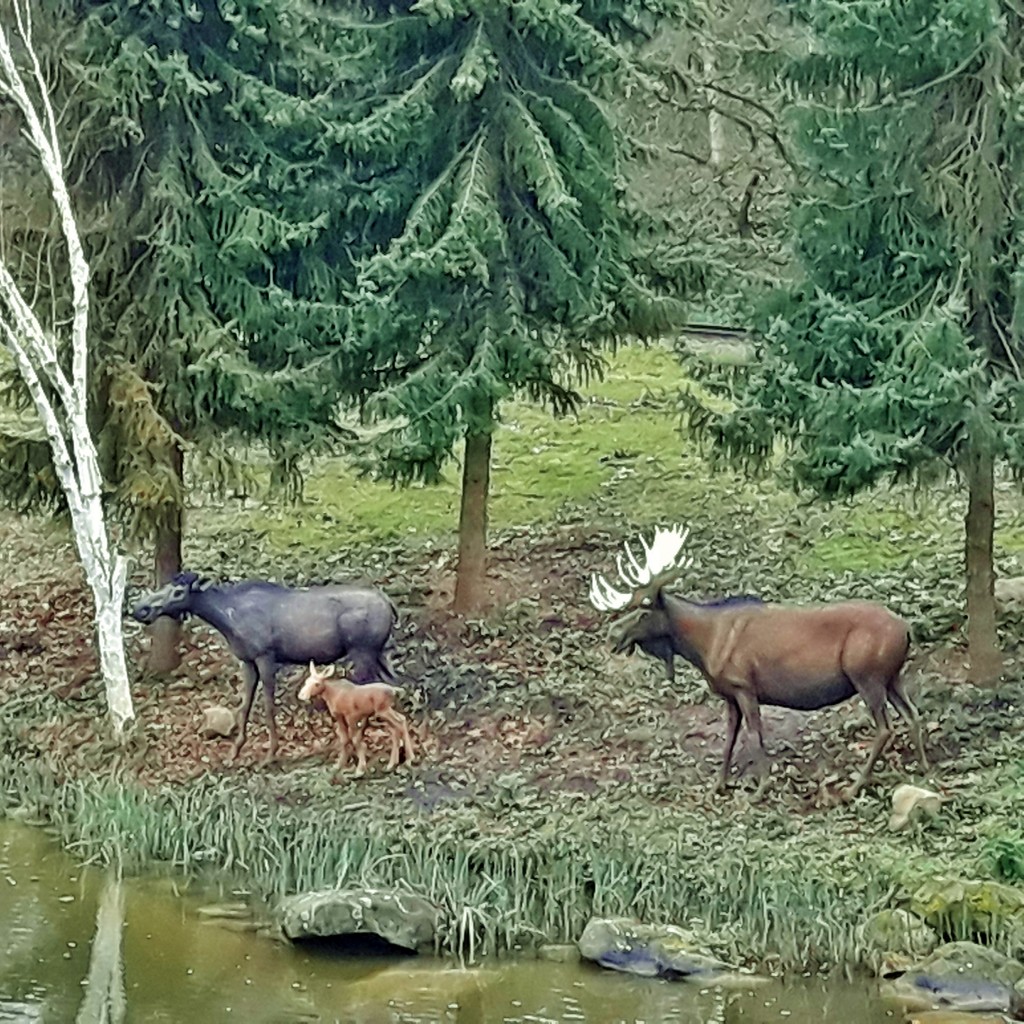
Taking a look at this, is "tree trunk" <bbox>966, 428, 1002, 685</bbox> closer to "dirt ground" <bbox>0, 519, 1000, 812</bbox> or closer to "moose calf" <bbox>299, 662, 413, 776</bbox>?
"dirt ground" <bbox>0, 519, 1000, 812</bbox>

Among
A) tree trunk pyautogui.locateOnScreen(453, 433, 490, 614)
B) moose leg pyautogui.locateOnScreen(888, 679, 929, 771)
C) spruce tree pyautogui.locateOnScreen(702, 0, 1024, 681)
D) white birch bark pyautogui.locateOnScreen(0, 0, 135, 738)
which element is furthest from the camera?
tree trunk pyautogui.locateOnScreen(453, 433, 490, 614)

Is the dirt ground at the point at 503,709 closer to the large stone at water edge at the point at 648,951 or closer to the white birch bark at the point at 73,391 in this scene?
the white birch bark at the point at 73,391

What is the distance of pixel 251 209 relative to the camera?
16.2 meters

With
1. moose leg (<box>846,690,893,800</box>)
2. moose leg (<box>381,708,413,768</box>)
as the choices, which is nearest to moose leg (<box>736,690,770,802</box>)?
moose leg (<box>846,690,893,800</box>)

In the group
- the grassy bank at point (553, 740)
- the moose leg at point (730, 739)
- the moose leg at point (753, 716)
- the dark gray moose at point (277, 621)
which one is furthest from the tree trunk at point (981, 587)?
the dark gray moose at point (277, 621)

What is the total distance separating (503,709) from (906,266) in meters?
5.37

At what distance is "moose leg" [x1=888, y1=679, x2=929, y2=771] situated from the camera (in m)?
13.2

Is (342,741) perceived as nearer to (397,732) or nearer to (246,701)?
(397,732)

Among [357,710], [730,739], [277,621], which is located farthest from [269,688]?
[730,739]

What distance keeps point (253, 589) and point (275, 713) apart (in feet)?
4.33

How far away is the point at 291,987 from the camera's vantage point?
33.6ft

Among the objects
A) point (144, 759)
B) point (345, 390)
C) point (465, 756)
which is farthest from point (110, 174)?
point (465, 756)

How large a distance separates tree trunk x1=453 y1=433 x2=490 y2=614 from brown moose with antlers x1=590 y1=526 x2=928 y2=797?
4.02m

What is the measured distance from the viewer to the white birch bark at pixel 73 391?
15.1 metres
